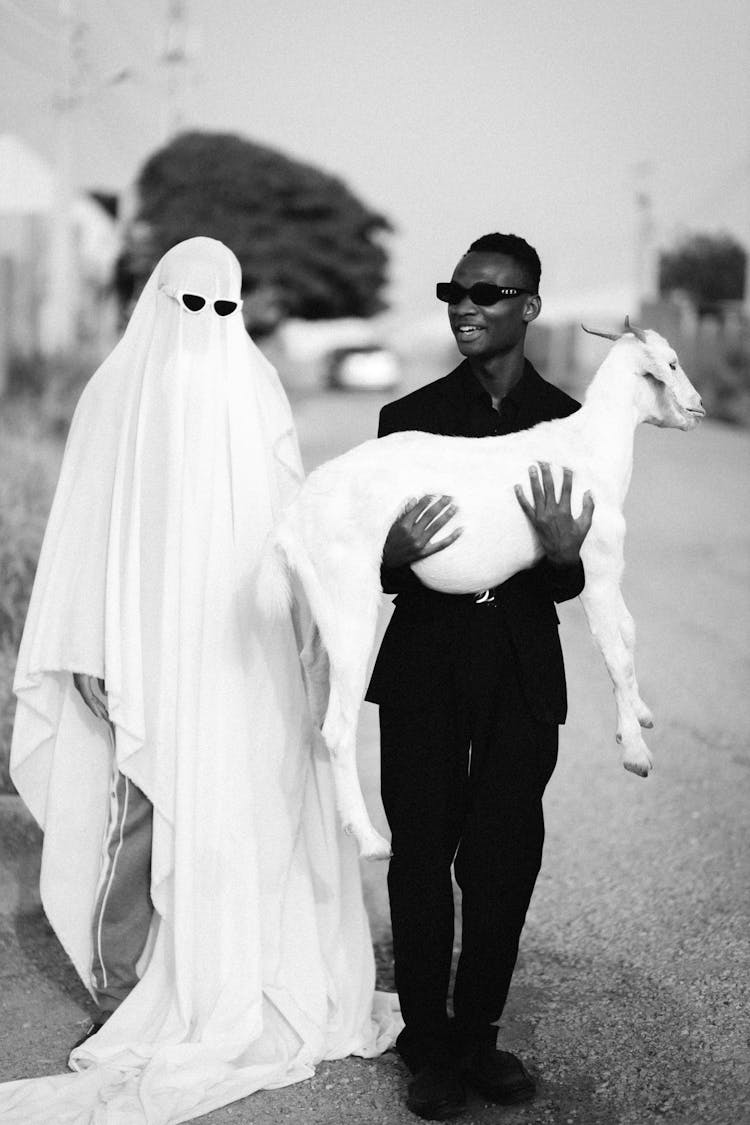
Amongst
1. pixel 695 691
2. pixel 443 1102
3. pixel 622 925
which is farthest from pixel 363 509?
pixel 695 691

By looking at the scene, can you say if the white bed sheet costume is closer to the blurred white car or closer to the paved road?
the paved road

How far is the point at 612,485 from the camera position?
128 inches

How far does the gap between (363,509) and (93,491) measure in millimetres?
927

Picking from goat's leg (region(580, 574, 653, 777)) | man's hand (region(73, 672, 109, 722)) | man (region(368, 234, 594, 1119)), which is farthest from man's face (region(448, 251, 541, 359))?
man's hand (region(73, 672, 109, 722))

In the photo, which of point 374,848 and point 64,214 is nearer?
point 374,848

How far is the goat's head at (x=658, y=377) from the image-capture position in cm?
331

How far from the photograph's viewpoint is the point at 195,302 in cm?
363

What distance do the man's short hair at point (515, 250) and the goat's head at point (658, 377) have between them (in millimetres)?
176

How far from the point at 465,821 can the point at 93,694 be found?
103 centimetres

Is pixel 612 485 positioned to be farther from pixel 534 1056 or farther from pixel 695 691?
pixel 695 691

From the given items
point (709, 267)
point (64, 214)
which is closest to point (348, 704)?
point (64, 214)

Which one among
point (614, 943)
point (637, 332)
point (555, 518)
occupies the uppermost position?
point (637, 332)

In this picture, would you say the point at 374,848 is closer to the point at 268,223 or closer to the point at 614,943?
the point at 614,943

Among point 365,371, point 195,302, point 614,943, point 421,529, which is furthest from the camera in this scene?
point 365,371
